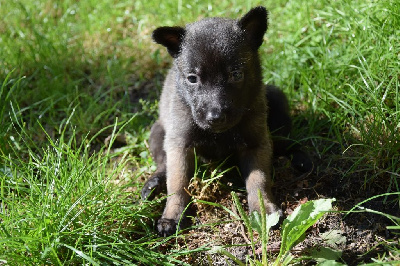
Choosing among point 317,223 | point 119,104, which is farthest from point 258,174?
point 119,104

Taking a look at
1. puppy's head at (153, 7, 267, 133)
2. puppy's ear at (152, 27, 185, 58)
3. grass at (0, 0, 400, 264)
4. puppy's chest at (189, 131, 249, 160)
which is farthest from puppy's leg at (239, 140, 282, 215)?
puppy's ear at (152, 27, 185, 58)

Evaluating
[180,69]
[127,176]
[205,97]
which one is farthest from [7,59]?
[205,97]

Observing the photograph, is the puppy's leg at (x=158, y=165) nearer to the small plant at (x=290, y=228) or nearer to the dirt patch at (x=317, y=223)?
the dirt patch at (x=317, y=223)

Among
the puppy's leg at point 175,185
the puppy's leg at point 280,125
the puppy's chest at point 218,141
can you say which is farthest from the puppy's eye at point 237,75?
the puppy's leg at point 280,125

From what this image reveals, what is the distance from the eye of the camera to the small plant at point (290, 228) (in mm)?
2826

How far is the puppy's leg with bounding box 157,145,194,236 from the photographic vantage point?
3.47m

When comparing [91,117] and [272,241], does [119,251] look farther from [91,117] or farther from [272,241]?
[91,117]

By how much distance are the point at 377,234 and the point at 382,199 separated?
0.36 metres

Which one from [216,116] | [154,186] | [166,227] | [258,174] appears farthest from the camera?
[154,186]

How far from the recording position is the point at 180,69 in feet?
12.0

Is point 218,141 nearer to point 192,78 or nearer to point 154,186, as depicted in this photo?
point 192,78

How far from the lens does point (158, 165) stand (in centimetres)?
419

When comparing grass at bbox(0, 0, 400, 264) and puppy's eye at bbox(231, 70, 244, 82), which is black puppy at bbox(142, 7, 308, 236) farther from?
grass at bbox(0, 0, 400, 264)

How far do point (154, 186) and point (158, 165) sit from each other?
1.03 ft
